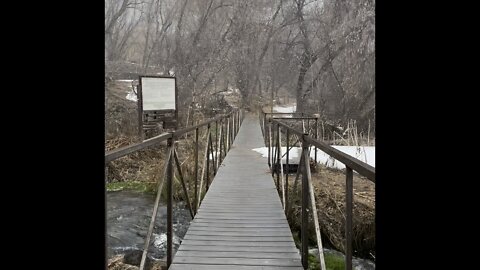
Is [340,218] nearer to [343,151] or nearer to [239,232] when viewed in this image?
[239,232]

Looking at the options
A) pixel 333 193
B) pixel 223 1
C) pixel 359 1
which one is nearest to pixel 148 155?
pixel 333 193

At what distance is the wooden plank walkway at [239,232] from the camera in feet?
10.5

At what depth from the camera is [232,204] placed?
5.23 meters

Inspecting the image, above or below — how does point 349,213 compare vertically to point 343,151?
above

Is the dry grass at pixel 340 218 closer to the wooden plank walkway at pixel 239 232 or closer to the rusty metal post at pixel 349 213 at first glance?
the wooden plank walkway at pixel 239 232

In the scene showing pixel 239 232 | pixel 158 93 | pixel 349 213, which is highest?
pixel 158 93

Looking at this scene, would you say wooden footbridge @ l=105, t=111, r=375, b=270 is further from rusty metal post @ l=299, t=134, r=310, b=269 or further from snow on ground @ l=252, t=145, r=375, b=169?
snow on ground @ l=252, t=145, r=375, b=169

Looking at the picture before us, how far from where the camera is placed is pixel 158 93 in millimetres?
8938

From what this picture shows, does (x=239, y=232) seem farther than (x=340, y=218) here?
No

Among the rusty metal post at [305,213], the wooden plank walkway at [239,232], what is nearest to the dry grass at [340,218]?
the wooden plank walkway at [239,232]

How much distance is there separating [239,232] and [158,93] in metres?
5.50

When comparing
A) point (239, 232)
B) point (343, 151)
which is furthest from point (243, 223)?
point (343, 151)
